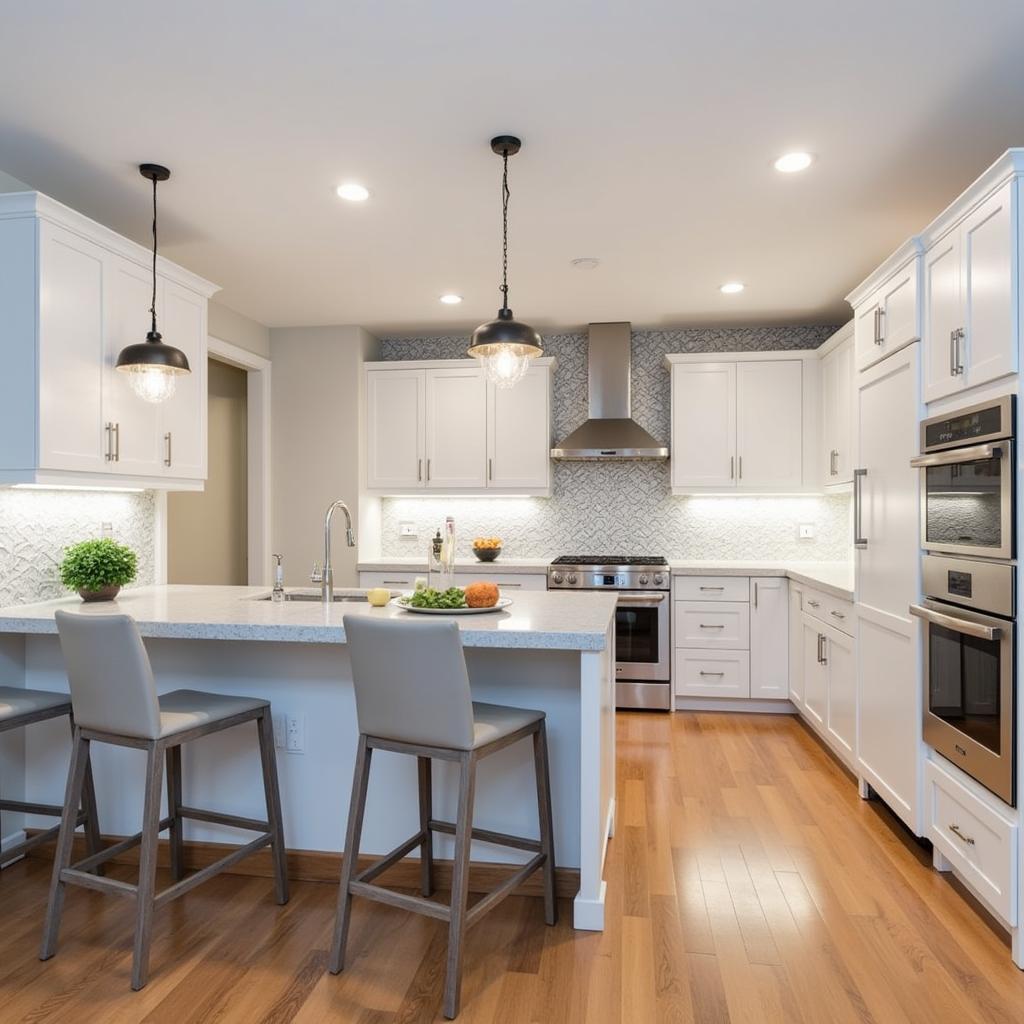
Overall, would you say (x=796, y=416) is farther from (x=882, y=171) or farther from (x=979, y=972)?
(x=979, y=972)

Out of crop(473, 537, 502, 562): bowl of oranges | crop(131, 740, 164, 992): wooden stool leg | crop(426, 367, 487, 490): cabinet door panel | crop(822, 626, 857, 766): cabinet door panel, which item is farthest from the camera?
crop(426, 367, 487, 490): cabinet door panel

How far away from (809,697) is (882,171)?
2.61 metres

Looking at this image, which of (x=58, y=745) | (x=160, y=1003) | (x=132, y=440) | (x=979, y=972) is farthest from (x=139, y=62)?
(x=979, y=972)

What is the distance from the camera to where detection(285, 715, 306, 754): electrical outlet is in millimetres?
2564

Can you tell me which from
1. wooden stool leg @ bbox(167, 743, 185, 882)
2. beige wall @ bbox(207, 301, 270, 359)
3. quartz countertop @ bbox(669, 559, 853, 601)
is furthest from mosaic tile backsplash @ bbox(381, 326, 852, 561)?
wooden stool leg @ bbox(167, 743, 185, 882)

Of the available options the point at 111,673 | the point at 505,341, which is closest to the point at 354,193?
the point at 505,341

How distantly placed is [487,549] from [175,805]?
2.82 m

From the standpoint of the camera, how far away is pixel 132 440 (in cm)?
297

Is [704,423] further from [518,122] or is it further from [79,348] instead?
[79,348]

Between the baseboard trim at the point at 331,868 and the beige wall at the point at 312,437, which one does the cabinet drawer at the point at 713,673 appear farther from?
the baseboard trim at the point at 331,868

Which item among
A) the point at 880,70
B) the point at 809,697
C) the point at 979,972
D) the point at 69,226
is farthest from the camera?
the point at 809,697

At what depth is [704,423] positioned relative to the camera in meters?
4.97

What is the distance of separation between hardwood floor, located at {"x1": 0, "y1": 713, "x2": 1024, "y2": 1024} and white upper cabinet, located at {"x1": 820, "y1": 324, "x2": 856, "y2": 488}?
2121mm

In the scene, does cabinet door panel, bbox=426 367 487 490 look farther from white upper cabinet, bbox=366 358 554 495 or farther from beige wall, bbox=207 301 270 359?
beige wall, bbox=207 301 270 359
